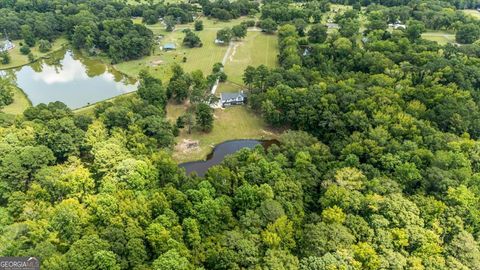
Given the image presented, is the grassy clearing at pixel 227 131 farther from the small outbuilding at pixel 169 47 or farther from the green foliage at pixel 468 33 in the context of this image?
the green foliage at pixel 468 33

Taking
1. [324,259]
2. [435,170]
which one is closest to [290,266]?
[324,259]

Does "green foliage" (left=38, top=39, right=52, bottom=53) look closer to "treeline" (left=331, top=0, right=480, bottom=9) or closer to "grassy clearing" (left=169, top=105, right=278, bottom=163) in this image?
"grassy clearing" (left=169, top=105, right=278, bottom=163)

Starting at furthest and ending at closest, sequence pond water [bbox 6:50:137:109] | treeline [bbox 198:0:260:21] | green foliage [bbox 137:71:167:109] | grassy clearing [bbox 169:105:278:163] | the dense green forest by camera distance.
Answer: treeline [bbox 198:0:260:21] < pond water [bbox 6:50:137:109] < green foliage [bbox 137:71:167:109] < grassy clearing [bbox 169:105:278:163] < the dense green forest

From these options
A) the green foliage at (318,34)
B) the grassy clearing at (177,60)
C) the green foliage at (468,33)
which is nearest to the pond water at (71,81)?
the grassy clearing at (177,60)

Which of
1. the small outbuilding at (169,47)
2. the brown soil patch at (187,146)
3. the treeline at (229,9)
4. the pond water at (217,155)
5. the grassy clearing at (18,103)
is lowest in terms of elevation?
the pond water at (217,155)

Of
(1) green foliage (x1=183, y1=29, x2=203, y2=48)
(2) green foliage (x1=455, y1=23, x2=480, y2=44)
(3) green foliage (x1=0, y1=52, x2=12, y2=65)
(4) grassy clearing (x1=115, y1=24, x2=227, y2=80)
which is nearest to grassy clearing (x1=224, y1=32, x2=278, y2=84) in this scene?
(4) grassy clearing (x1=115, y1=24, x2=227, y2=80)

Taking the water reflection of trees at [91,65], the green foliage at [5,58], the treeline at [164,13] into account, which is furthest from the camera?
the treeline at [164,13]
